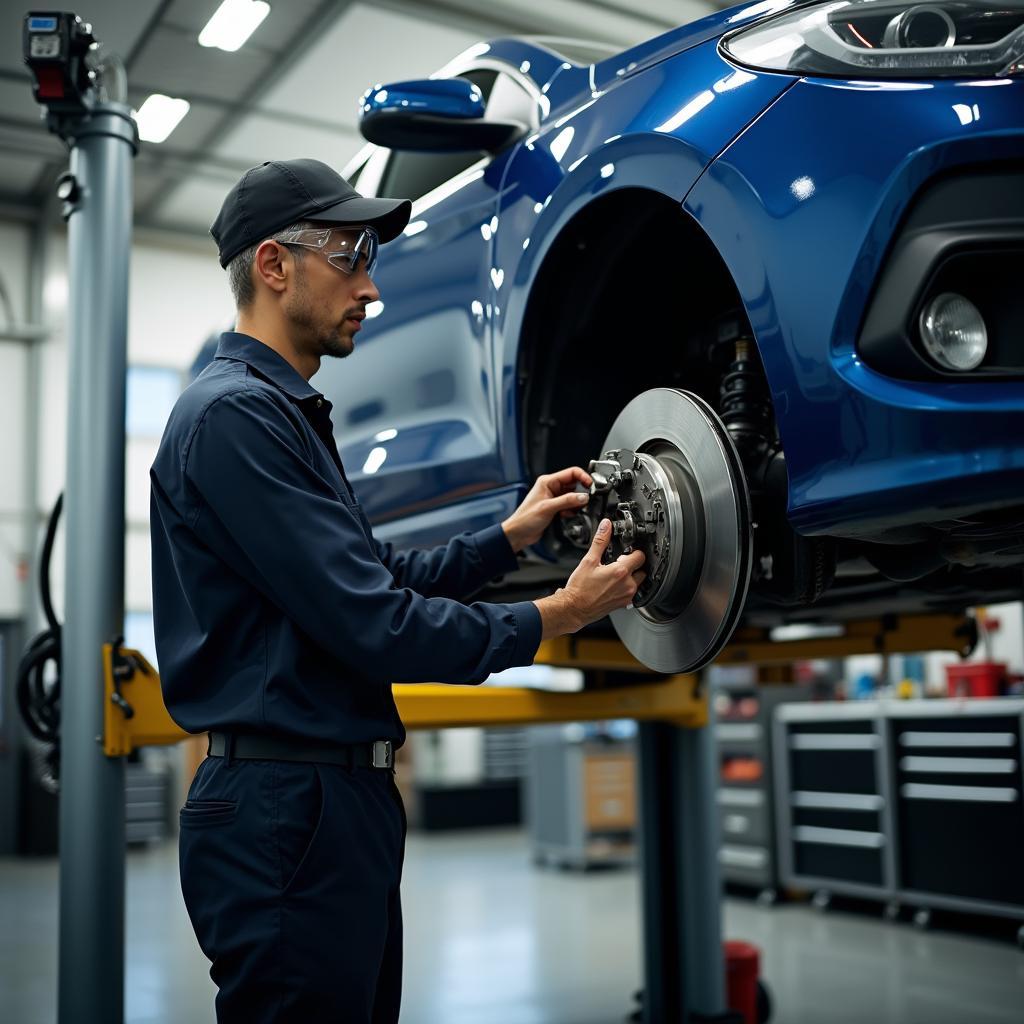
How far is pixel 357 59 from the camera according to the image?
6332 mm

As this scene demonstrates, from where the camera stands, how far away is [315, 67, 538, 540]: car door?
185cm

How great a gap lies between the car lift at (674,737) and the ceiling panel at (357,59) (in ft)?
13.7

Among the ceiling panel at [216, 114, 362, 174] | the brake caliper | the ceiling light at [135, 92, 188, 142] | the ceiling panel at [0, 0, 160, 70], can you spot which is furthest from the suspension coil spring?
the ceiling panel at [216, 114, 362, 174]

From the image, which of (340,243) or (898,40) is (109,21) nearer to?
(340,243)

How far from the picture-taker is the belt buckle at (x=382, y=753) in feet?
4.40

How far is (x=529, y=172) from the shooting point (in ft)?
5.75

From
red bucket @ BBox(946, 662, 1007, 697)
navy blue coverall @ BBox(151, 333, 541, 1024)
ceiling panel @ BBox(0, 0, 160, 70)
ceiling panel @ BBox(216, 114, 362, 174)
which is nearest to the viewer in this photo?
navy blue coverall @ BBox(151, 333, 541, 1024)

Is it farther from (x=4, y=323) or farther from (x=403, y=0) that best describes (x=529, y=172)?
(x=4, y=323)

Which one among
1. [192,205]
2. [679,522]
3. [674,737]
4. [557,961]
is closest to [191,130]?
[192,205]

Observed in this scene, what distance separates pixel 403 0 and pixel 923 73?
504cm

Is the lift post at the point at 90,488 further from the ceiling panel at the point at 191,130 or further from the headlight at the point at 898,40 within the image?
the ceiling panel at the point at 191,130

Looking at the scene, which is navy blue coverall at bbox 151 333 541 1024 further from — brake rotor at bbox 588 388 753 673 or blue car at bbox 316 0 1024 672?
blue car at bbox 316 0 1024 672

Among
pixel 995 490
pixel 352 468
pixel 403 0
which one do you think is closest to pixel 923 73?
pixel 995 490

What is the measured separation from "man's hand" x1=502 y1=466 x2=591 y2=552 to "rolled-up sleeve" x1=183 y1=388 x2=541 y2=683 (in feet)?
0.97
